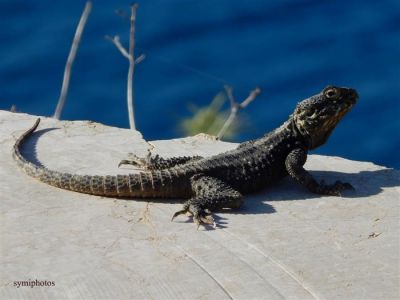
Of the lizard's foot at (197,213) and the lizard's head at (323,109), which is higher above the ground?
the lizard's head at (323,109)

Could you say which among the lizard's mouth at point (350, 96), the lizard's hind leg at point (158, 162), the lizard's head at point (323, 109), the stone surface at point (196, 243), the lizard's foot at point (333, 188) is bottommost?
the stone surface at point (196, 243)

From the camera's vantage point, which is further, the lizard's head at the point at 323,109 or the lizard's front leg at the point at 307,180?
the lizard's head at the point at 323,109

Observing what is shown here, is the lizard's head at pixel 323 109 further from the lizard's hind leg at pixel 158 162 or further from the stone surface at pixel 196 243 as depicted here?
the lizard's hind leg at pixel 158 162

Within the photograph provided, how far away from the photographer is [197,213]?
231 inches

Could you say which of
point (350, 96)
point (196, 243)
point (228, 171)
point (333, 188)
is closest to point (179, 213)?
point (196, 243)

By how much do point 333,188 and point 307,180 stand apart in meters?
0.20

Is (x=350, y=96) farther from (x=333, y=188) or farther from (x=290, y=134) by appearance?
(x=333, y=188)

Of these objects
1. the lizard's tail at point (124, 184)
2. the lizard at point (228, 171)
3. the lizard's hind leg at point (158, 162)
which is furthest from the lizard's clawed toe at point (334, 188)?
the lizard's tail at point (124, 184)

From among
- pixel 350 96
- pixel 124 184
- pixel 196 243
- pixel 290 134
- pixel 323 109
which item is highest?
pixel 350 96

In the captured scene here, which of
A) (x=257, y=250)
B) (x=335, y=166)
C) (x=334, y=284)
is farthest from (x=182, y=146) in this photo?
(x=334, y=284)

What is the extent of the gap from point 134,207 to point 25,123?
2.20 meters

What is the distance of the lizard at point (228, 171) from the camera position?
20.3ft

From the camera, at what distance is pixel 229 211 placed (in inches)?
241

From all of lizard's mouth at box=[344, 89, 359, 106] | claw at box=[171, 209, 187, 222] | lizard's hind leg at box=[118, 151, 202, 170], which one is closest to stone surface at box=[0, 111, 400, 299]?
claw at box=[171, 209, 187, 222]
